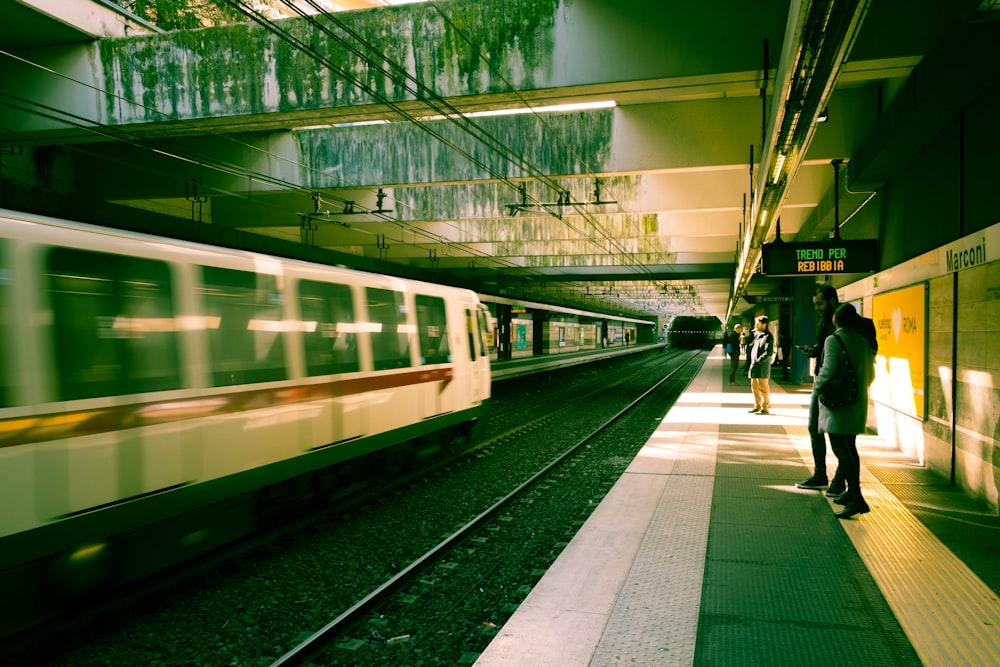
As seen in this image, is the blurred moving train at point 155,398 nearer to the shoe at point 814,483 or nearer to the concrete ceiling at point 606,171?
the concrete ceiling at point 606,171

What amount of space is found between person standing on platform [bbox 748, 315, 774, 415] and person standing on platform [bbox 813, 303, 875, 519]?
6815mm

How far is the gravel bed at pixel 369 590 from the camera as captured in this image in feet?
12.2

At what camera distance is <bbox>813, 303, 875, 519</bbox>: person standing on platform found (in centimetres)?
523

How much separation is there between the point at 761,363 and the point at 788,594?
9.53 meters

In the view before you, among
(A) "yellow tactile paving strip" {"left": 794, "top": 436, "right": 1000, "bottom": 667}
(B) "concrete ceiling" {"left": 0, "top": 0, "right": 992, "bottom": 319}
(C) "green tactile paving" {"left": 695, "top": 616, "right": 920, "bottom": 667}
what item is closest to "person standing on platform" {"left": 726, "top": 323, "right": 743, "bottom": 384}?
(B) "concrete ceiling" {"left": 0, "top": 0, "right": 992, "bottom": 319}

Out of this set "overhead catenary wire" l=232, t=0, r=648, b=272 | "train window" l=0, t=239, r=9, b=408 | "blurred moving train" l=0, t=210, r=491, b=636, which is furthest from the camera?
"overhead catenary wire" l=232, t=0, r=648, b=272

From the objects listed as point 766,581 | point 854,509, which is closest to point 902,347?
point 854,509

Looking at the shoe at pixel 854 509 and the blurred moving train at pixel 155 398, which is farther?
the shoe at pixel 854 509

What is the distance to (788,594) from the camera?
153 inches

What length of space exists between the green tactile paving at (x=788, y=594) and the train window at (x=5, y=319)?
12.2ft

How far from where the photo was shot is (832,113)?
9.23m

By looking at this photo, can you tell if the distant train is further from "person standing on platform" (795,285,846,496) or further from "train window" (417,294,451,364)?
"person standing on platform" (795,285,846,496)

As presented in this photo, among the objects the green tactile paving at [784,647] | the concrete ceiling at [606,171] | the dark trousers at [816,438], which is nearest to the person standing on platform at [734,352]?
the concrete ceiling at [606,171]

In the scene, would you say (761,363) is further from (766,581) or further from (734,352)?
(766,581)
